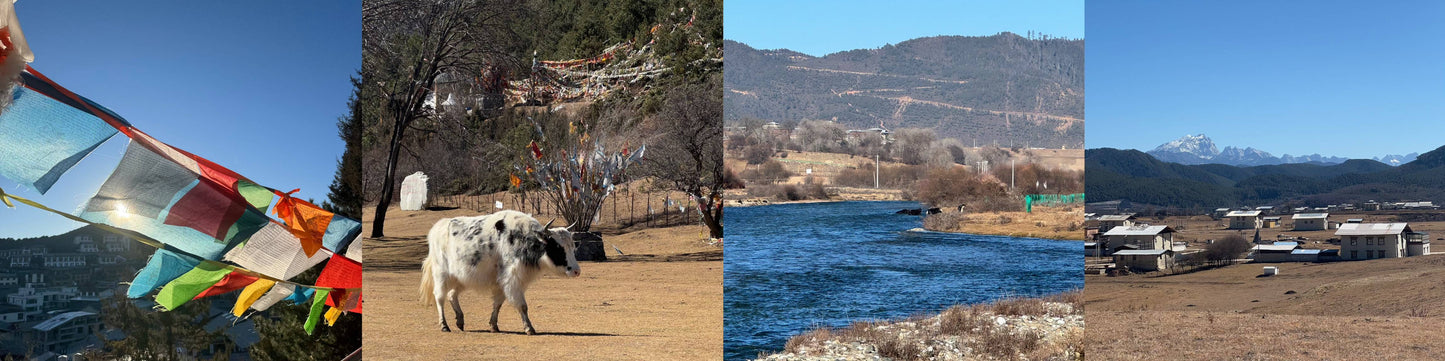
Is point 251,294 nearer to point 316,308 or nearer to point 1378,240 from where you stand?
point 316,308

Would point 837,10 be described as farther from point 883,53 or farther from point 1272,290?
point 1272,290

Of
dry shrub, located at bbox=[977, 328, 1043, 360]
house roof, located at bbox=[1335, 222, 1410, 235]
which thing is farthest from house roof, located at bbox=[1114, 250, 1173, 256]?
dry shrub, located at bbox=[977, 328, 1043, 360]

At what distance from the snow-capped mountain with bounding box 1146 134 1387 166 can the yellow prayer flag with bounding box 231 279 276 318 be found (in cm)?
1295

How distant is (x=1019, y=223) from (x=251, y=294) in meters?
12.9

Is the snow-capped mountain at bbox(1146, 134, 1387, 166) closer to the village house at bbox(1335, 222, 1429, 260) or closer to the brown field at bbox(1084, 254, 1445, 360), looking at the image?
the village house at bbox(1335, 222, 1429, 260)

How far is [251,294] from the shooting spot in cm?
439

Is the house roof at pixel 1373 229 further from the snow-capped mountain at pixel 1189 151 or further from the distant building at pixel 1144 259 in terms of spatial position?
the snow-capped mountain at pixel 1189 151

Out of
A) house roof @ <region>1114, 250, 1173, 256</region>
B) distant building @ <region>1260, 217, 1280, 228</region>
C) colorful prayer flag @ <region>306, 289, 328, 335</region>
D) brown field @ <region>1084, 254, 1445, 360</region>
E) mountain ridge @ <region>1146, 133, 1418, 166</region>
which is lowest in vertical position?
brown field @ <region>1084, 254, 1445, 360</region>

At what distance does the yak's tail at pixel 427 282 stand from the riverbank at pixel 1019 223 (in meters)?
10.3

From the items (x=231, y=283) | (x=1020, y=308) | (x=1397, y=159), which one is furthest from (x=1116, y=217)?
(x=231, y=283)

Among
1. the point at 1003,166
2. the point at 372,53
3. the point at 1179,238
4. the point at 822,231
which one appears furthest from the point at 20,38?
the point at 1003,166

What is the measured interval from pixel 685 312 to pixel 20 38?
3811 millimetres

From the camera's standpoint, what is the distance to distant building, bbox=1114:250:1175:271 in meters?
13.4

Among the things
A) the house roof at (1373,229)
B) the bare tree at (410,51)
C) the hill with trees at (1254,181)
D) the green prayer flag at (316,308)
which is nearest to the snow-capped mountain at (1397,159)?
the hill with trees at (1254,181)
